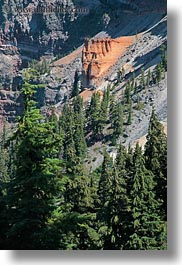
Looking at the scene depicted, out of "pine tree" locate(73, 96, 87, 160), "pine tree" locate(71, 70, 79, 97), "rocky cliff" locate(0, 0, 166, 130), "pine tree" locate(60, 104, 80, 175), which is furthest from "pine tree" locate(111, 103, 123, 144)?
"pine tree" locate(71, 70, 79, 97)

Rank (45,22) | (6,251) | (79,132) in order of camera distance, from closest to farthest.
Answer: (6,251) < (79,132) < (45,22)

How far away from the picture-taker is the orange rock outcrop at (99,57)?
26.9m

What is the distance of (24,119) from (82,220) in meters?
0.73

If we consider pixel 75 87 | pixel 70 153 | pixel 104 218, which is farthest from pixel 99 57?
pixel 104 218

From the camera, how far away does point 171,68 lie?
3162mm

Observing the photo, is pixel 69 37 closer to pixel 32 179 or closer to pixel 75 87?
pixel 75 87

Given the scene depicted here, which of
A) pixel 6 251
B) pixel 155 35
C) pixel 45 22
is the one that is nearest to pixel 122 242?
pixel 6 251

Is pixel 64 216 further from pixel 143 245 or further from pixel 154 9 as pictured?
pixel 154 9

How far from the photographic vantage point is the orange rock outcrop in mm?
26875

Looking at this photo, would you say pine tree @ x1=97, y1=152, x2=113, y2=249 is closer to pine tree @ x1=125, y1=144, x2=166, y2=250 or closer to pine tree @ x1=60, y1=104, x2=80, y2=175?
pine tree @ x1=125, y1=144, x2=166, y2=250

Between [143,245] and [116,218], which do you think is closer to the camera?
[143,245]

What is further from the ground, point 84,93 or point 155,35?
point 155,35

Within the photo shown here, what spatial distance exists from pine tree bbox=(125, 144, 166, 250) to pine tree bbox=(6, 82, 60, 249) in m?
0.62

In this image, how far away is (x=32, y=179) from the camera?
→ 3.24 meters
